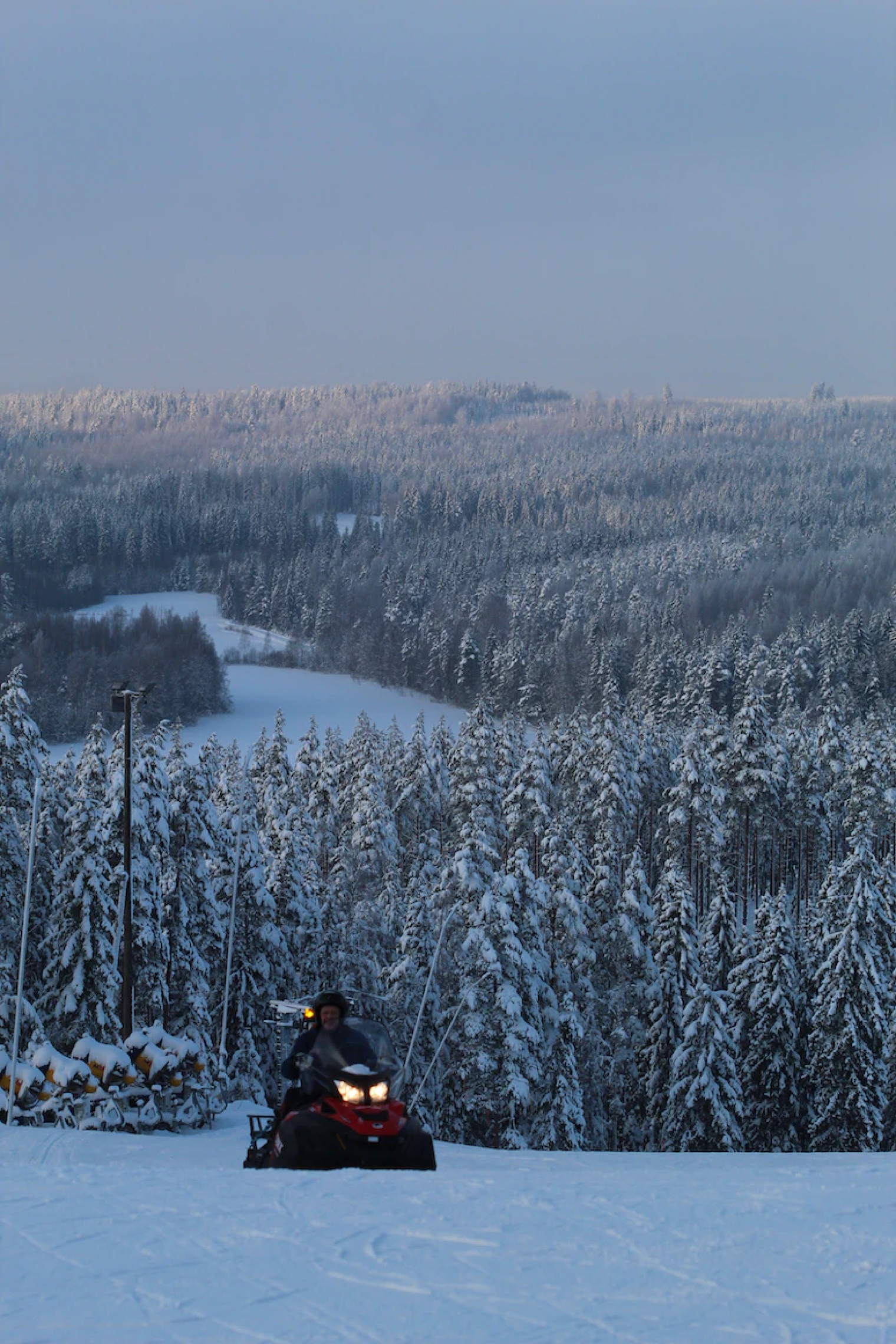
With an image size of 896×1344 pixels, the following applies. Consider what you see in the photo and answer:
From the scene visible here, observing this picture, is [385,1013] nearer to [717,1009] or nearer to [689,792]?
[717,1009]

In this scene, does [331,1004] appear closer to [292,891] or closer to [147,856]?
[147,856]

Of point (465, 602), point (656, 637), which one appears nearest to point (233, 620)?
point (465, 602)

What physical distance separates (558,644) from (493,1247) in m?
121

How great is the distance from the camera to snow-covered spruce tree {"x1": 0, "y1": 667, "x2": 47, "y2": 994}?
24781 mm

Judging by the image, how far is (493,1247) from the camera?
23.8 ft

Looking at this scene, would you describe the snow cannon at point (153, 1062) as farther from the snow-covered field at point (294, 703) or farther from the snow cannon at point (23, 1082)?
the snow-covered field at point (294, 703)

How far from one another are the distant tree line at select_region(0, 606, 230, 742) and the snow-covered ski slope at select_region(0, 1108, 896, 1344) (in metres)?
99.3

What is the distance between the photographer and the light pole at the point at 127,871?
21.3 m

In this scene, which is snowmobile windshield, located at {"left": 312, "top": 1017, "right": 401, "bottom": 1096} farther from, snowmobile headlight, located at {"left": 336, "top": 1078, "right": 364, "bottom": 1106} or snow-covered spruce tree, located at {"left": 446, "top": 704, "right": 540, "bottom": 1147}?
snow-covered spruce tree, located at {"left": 446, "top": 704, "right": 540, "bottom": 1147}

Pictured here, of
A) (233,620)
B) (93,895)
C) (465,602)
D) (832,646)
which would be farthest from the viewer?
(233,620)

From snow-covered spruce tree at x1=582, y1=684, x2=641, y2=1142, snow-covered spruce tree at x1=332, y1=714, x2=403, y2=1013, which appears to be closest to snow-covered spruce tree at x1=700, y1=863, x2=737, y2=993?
snow-covered spruce tree at x1=582, y1=684, x2=641, y2=1142

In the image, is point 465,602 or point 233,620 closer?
point 465,602

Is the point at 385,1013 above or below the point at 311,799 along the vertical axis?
below

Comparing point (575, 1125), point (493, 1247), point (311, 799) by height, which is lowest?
point (575, 1125)
